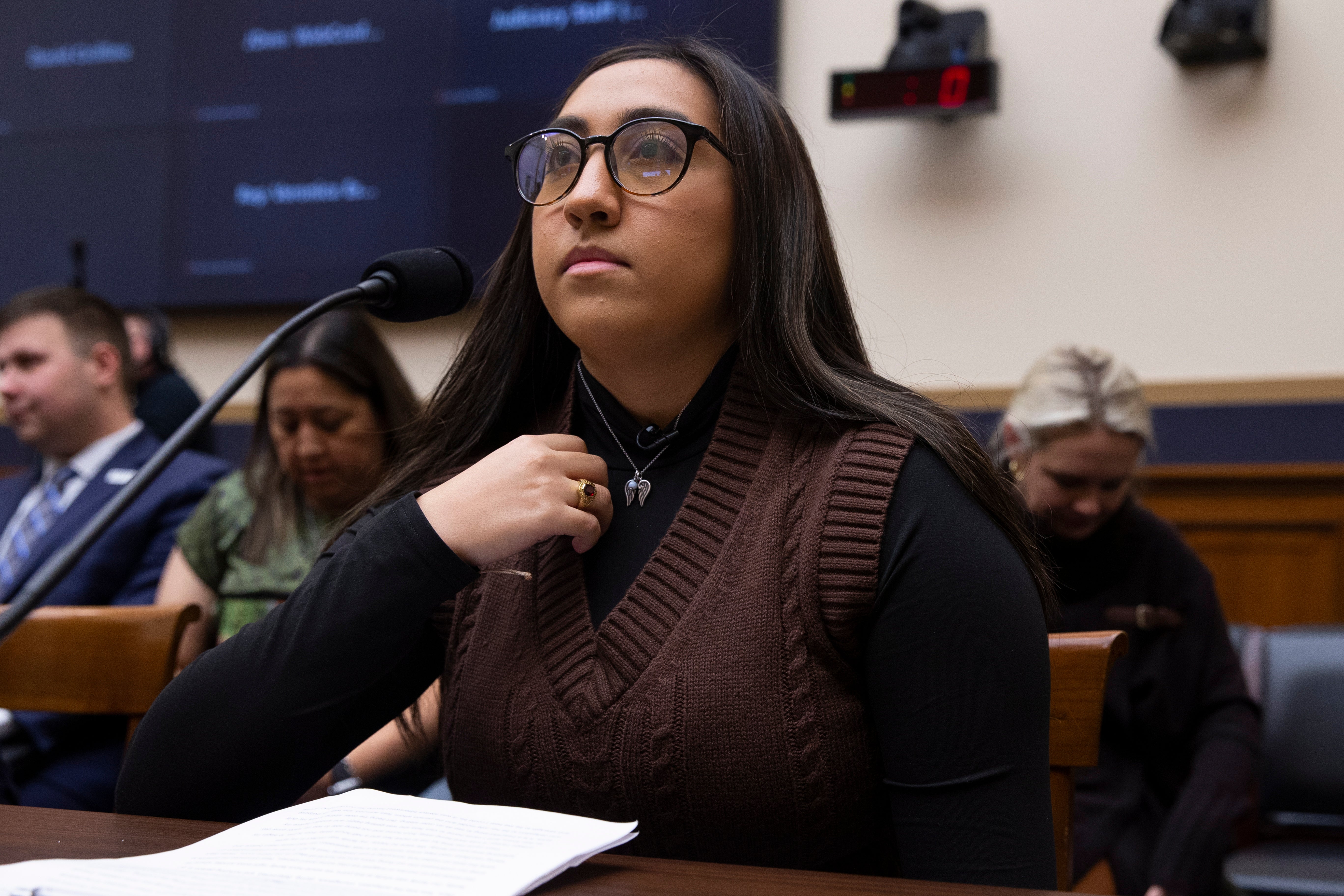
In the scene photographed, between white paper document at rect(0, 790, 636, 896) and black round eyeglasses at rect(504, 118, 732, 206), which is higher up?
black round eyeglasses at rect(504, 118, 732, 206)

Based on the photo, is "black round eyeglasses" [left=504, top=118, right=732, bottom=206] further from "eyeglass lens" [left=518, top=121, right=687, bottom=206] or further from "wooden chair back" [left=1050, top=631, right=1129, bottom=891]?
"wooden chair back" [left=1050, top=631, right=1129, bottom=891]

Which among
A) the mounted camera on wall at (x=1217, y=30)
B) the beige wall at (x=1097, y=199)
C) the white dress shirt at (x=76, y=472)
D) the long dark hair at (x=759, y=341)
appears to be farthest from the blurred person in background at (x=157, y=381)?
the mounted camera on wall at (x=1217, y=30)

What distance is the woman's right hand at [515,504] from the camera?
38.2 inches

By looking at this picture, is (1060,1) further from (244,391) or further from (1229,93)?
(244,391)

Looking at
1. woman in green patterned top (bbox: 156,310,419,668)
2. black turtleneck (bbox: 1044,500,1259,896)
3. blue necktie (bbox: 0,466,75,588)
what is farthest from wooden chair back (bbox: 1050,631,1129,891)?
blue necktie (bbox: 0,466,75,588)

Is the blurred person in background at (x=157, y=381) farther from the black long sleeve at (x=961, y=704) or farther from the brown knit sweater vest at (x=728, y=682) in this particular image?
the black long sleeve at (x=961, y=704)

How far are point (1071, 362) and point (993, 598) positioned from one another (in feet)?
4.66

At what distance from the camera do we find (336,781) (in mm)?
1626

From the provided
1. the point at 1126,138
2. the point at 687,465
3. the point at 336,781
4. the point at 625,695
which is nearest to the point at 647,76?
the point at 687,465

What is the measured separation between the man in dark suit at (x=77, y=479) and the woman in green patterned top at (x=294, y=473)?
6.0 inches

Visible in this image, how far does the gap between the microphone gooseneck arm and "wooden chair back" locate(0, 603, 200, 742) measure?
0.56 metres

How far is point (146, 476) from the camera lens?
2.46 feet

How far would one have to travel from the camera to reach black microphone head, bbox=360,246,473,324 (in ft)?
3.22

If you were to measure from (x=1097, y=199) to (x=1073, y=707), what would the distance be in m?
2.43
